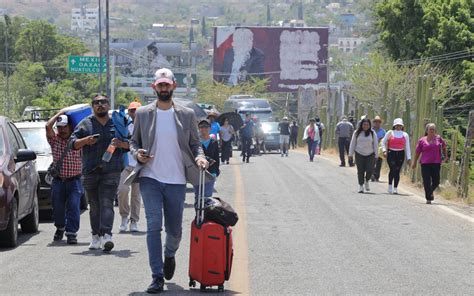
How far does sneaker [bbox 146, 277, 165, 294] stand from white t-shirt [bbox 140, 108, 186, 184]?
899mm

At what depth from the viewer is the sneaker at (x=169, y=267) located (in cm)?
1086

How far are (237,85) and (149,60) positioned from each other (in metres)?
47.0

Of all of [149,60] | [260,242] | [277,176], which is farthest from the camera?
[149,60]

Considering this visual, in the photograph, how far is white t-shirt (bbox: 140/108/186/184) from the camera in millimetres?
10562

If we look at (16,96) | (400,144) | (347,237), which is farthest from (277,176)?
(16,96)

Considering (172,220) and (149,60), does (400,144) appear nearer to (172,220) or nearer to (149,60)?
(172,220)

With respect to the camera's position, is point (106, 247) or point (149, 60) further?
point (149, 60)

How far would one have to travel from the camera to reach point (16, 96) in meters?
83.8

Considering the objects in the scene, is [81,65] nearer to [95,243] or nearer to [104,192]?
[95,243]

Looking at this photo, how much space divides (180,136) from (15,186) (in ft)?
15.3

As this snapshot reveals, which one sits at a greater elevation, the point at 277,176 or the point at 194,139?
the point at 194,139

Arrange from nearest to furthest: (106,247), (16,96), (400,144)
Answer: (106,247) < (400,144) < (16,96)

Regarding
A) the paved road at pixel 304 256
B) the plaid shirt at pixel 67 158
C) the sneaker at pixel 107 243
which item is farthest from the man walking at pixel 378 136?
the sneaker at pixel 107 243

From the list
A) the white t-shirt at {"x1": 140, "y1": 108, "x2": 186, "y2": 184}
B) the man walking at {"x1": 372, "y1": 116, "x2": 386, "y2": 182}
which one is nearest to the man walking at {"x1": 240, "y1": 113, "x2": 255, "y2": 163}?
the man walking at {"x1": 372, "y1": 116, "x2": 386, "y2": 182}
